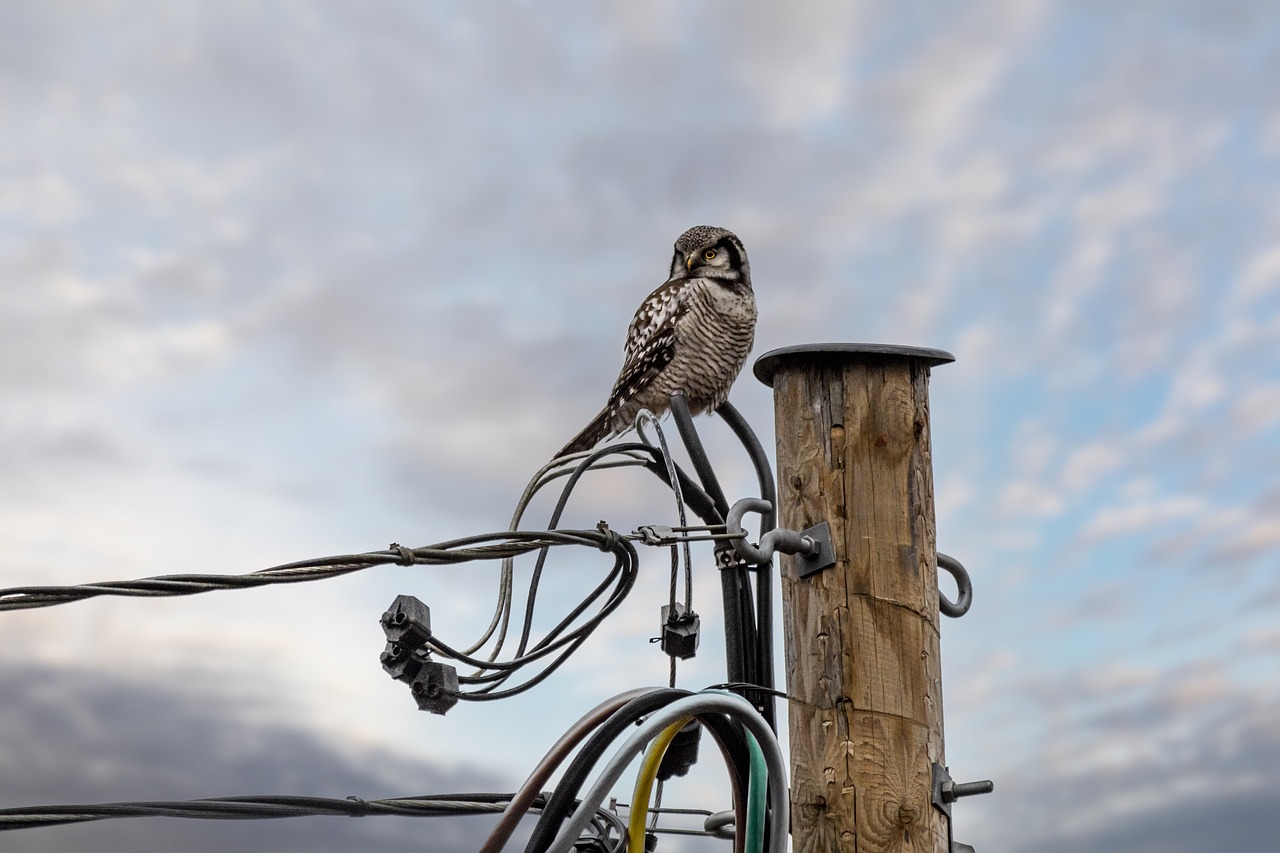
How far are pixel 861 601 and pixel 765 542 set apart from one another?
0.32 metres

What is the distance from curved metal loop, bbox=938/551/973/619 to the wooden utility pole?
0.37 metres

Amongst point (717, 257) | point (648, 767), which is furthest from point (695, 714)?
point (717, 257)

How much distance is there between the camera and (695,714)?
358 cm

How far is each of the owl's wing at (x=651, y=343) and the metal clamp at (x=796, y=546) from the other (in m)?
3.30

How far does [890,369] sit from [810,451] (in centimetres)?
36

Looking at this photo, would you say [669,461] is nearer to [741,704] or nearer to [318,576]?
[741,704]

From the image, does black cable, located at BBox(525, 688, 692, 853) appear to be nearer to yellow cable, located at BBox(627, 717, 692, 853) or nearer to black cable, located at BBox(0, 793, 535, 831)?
yellow cable, located at BBox(627, 717, 692, 853)

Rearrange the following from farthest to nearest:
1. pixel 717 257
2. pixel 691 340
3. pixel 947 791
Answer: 1. pixel 717 257
2. pixel 691 340
3. pixel 947 791

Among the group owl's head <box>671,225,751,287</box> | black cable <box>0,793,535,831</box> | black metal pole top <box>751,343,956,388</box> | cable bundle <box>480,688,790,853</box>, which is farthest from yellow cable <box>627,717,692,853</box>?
owl's head <box>671,225,751,287</box>

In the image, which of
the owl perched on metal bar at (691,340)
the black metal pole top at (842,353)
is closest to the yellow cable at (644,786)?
the black metal pole top at (842,353)

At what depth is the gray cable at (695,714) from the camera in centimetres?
328

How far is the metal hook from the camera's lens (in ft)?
14.5

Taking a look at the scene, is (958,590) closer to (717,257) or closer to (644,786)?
(644,786)

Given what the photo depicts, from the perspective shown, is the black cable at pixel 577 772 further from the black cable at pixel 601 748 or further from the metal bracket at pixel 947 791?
the metal bracket at pixel 947 791
